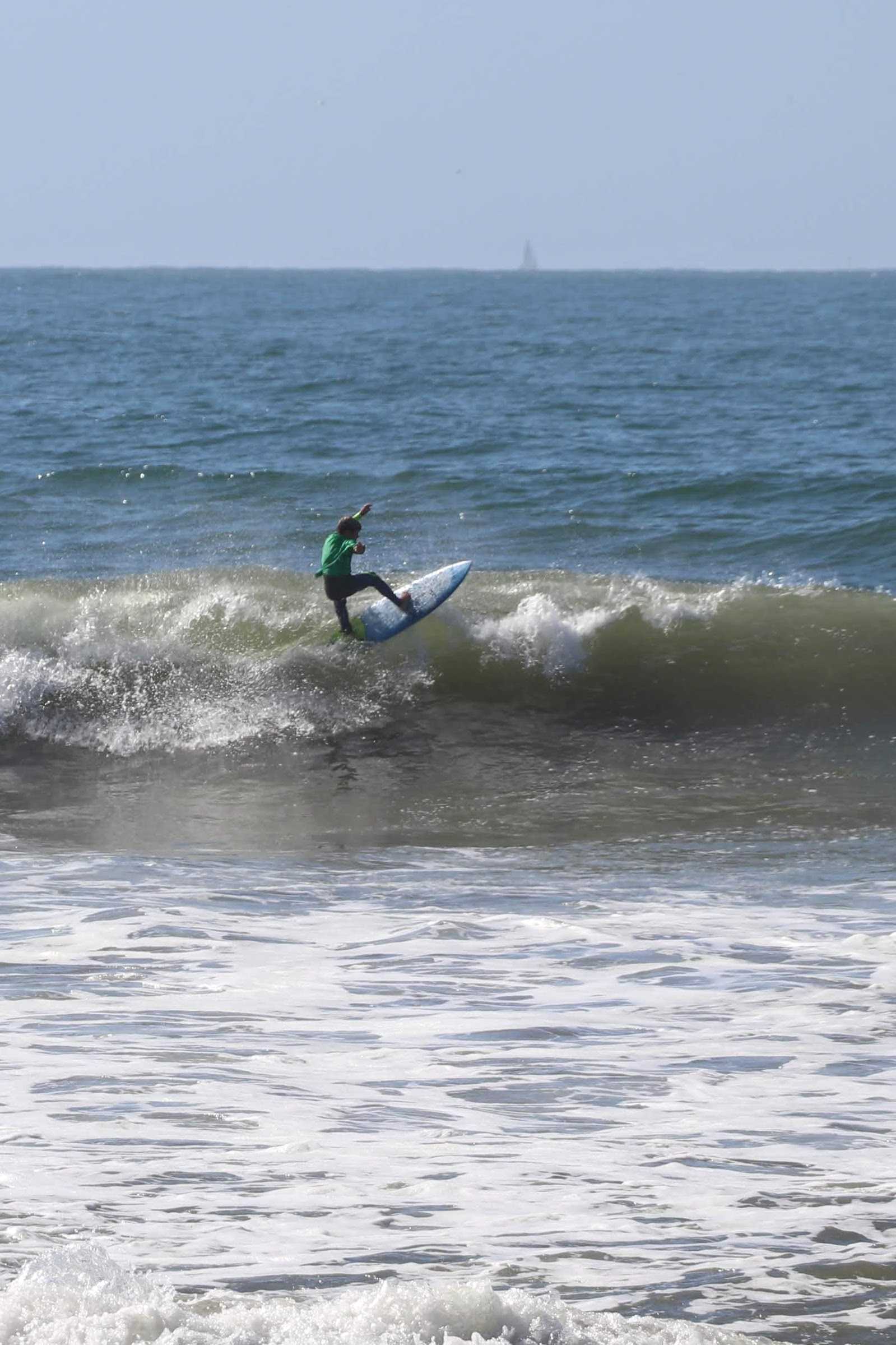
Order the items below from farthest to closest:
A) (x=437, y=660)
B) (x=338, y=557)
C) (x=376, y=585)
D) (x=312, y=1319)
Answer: (x=437, y=660), (x=376, y=585), (x=338, y=557), (x=312, y=1319)

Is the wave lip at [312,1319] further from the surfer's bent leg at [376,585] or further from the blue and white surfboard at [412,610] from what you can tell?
the blue and white surfboard at [412,610]

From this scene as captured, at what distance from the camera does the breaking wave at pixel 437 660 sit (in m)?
14.8

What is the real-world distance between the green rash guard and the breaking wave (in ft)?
4.47

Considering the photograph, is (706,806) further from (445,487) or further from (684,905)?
(445,487)

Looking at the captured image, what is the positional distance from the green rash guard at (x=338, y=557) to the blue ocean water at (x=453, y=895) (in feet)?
4.50

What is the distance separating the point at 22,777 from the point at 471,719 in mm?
4211

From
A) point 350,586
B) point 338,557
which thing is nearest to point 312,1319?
point 338,557

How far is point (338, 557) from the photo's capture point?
47.5ft

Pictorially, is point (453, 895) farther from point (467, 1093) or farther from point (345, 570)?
point (345, 570)

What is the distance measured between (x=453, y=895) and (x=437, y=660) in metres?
6.82

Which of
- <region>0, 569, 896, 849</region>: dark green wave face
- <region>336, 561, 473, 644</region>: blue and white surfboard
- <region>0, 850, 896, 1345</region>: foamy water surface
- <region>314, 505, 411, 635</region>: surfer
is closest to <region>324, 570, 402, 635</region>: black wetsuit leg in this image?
<region>314, 505, 411, 635</region>: surfer

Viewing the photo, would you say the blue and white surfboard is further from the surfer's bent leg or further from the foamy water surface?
the foamy water surface

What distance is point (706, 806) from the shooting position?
1188cm

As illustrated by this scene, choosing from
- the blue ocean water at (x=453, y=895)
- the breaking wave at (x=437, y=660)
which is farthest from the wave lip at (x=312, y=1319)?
the breaking wave at (x=437, y=660)
